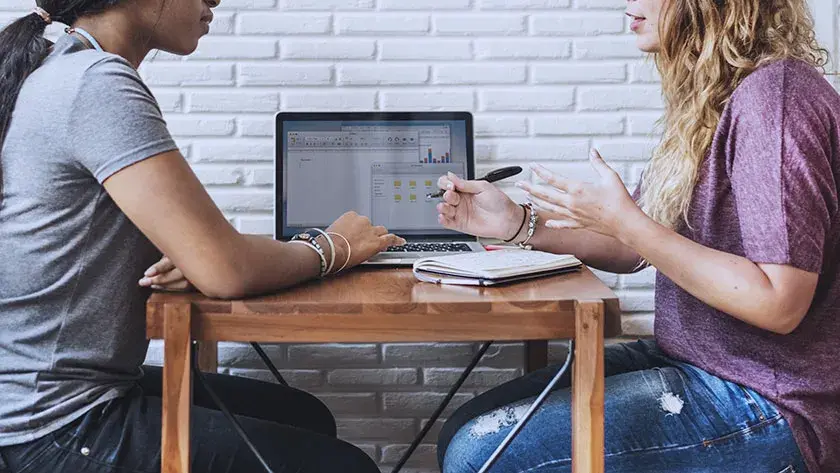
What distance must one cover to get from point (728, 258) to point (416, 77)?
109 centimetres

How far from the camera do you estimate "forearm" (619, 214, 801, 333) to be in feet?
3.49

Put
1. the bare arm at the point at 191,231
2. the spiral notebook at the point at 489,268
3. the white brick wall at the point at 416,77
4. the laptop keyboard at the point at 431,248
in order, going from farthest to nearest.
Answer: the white brick wall at the point at 416,77 < the laptop keyboard at the point at 431,248 < the spiral notebook at the point at 489,268 < the bare arm at the point at 191,231

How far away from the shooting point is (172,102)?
2010 mm

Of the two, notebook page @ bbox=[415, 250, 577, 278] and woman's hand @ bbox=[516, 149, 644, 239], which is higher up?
woman's hand @ bbox=[516, 149, 644, 239]

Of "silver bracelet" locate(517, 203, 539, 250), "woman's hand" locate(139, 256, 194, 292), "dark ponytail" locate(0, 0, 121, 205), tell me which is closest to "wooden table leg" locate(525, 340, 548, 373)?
"silver bracelet" locate(517, 203, 539, 250)

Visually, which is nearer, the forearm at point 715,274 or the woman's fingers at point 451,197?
the forearm at point 715,274

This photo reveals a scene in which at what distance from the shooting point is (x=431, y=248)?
168cm

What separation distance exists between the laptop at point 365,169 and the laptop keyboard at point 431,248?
98 mm

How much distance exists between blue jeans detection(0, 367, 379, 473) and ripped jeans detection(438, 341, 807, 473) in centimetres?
20

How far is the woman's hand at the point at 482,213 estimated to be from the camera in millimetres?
1534

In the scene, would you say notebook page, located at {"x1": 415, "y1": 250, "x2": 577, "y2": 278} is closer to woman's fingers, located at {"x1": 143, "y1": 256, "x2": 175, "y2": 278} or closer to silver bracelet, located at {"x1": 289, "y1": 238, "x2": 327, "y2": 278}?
silver bracelet, located at {"x1": 289, "y1": 238, "x2": 327, "y2": 278}

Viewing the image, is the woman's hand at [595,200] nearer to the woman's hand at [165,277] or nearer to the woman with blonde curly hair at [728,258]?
the woman with blonde curly hair at [728,258]

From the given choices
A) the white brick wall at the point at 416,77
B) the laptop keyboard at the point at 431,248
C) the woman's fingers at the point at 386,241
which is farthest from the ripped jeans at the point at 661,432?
the white brick wall at the point at 416,77

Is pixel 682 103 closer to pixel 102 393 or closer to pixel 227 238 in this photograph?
pixel 227 238
